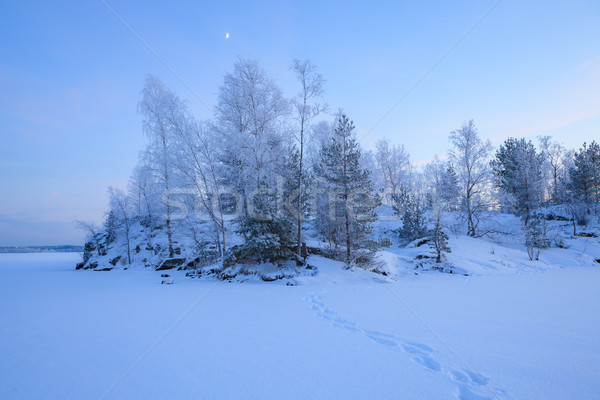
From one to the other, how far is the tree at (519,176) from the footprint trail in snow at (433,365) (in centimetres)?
2590

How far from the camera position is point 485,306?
6105mm

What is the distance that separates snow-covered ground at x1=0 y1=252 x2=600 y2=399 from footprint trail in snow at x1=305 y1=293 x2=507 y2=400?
0.02 m

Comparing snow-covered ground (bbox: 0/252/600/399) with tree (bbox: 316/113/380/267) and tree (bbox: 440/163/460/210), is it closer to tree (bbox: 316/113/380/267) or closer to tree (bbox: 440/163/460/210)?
tree (bbox: 316/113/380/267)

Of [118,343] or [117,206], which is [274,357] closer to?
[118,343]

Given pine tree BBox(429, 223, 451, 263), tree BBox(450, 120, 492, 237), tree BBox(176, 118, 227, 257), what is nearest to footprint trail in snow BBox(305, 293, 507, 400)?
pine tree BBox(429, 223, 451, 263)

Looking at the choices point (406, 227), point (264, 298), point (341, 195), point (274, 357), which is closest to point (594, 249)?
point (406, 227)

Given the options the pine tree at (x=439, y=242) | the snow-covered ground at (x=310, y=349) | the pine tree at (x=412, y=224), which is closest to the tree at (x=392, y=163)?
the pine tree at (x=412, y=224)

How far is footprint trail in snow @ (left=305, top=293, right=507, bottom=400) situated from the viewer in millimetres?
2477

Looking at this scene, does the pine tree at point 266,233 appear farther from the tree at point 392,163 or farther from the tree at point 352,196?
the tree at point 392,163

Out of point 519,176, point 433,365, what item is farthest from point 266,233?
point 519,176

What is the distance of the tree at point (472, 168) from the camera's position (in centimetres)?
2288

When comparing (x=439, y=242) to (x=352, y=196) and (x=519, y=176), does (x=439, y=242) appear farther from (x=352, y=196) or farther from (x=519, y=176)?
(x=519, y=176)

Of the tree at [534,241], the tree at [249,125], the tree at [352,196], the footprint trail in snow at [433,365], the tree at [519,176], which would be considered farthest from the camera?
the tree at [519,176]

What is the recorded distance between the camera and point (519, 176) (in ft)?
80.7
